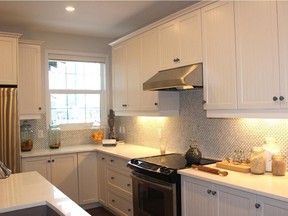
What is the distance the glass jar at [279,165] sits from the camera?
2.27 m

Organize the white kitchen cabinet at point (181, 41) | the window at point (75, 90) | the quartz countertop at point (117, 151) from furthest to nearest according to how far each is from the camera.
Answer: the window at point (75, 90) < the quartz countertop at point (117, 151) < the white kitchen cabinet at point (181, 41)

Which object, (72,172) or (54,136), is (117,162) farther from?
(54,136)

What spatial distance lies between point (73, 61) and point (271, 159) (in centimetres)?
345

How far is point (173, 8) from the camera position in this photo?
11.6 ft

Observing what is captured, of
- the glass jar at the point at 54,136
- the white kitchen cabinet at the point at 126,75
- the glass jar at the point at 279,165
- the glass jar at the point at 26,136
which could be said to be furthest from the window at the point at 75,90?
the glass jar at the point at 279,165

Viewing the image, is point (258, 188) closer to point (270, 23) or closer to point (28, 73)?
point (270, 23)

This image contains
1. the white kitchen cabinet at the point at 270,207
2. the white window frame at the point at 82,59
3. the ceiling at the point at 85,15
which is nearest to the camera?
the white kitchen cabinet at the point at 270,207

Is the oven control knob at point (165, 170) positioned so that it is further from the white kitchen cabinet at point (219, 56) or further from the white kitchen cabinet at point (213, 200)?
the white kitchen cabinet at point (219, 56)

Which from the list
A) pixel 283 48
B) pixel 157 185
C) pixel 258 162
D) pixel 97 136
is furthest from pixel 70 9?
pixel 258 162

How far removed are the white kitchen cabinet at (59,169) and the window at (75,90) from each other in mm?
803

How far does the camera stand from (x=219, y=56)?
2.56 m

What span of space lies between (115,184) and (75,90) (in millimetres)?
1837

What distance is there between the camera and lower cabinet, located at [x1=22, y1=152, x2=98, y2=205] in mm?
3844

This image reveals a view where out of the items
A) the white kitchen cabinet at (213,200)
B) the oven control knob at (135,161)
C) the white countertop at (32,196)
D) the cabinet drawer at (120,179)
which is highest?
the oven control knob at (135,161)
